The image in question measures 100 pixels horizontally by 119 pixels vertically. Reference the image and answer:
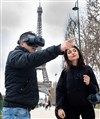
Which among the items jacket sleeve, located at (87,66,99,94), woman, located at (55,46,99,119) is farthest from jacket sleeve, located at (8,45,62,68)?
jacket sleeve, located at (87,66,99,94)

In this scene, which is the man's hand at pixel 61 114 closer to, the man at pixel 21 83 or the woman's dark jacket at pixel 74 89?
the woman's dark jacket at pixel 74 89

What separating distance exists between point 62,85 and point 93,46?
28544 mm

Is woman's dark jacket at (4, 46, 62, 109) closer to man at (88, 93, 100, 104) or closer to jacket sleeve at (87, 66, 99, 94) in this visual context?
man at (88, 93, 100, 104)

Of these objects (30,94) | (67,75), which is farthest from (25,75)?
(67,75)

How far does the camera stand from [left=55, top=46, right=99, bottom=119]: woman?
20.4 feet

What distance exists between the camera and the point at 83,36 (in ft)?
126

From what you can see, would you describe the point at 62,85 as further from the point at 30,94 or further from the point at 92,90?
the point at 30,94

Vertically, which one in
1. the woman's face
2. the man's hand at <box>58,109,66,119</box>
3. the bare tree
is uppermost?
the bare tree

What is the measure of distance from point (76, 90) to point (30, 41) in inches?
53.3

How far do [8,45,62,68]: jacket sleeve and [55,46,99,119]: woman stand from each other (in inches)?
48.8

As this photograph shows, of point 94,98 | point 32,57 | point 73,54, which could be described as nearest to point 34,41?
point 32,57

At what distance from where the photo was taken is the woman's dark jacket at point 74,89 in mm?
6219

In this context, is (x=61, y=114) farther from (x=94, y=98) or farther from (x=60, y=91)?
(x=94, y=98)

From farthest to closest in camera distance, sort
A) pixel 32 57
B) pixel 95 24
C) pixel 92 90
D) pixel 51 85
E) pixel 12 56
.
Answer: pixel 51 85, pixel 95 24, pixel 92 90, pixel 12 56, pixel 32 57
